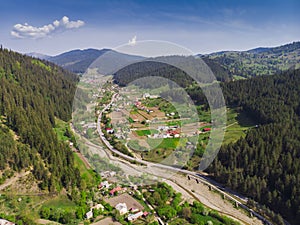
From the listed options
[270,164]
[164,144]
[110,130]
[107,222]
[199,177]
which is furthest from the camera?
[199,177]

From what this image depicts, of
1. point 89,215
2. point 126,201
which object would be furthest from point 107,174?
point 89,215

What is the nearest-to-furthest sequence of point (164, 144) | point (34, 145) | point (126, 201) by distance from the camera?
point (164, 144) < point (126, 201) < point (34, 145)

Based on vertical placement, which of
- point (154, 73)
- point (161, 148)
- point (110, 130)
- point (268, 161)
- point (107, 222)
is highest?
point (154, 73)

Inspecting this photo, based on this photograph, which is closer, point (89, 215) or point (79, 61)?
point (89, 215)

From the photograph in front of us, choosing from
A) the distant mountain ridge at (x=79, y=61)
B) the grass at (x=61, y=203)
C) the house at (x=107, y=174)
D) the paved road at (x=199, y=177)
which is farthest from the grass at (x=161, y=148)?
the distant mountain ridge at (x=79, y=61)

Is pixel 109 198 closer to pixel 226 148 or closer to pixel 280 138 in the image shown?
pixel 226 148

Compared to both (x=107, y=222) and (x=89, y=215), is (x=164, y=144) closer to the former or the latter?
(x=107, y=222)

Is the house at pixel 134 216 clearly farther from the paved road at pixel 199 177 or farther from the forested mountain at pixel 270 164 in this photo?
the forested mountain at pixel 270 164
